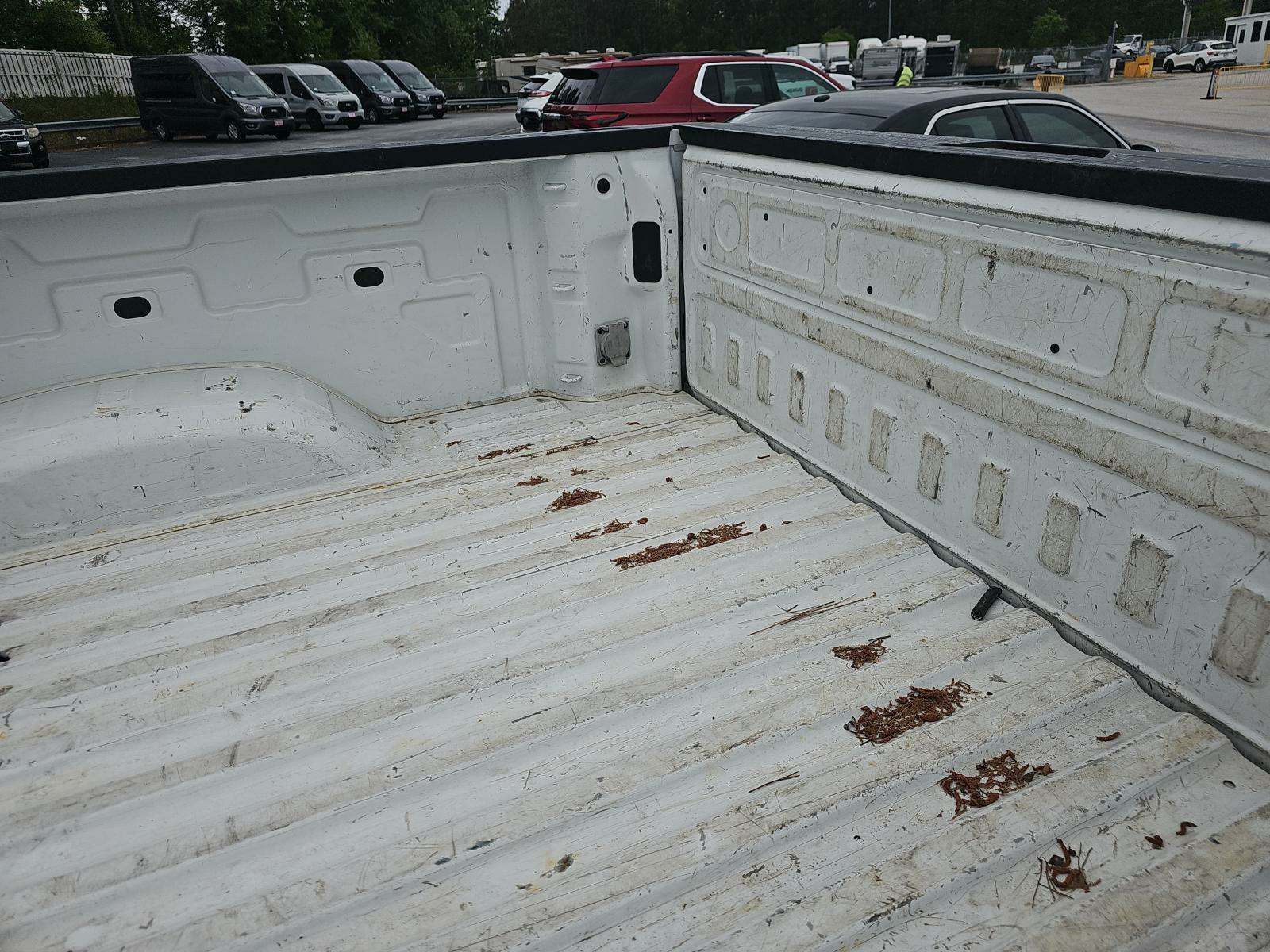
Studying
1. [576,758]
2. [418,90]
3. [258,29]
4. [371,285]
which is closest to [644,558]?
[576,758]

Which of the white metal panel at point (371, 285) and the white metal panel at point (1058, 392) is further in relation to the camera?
the white metal panel at point (371, 285)

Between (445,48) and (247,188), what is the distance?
4843cm

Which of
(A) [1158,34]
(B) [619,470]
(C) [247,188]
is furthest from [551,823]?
(A) [1158,34]

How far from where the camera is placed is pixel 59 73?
93.6 ft

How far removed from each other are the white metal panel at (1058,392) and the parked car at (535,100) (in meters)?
12.4

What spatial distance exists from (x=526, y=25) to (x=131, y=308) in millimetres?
92997

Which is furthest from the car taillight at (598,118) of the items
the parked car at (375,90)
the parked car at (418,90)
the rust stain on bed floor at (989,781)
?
the parked car at (418,90)

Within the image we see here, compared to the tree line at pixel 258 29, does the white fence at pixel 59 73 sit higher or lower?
lower

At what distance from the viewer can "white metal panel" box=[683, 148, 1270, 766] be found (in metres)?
1.65

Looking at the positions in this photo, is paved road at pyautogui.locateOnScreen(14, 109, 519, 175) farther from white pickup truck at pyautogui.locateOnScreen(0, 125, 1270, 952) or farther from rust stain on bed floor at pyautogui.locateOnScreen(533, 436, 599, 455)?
rust stain on bed floor at pyautogui.locateOnScreen(533, 436, 599, 455)

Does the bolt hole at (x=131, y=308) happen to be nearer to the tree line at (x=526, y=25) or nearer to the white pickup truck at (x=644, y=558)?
the white pickup truck at (x=644, y=558)

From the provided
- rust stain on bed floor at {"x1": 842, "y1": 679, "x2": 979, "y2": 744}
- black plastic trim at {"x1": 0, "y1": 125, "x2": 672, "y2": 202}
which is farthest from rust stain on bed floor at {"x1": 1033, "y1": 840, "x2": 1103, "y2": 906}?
black plastic trim at {"x1": 0, "y1": 125, "x2": 672, "y2": 202}

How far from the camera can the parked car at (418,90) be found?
26.7m

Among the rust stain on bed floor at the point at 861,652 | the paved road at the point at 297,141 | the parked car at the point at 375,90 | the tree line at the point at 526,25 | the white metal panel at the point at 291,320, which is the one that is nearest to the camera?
the rust stain on bed floor at the point at 861,652
